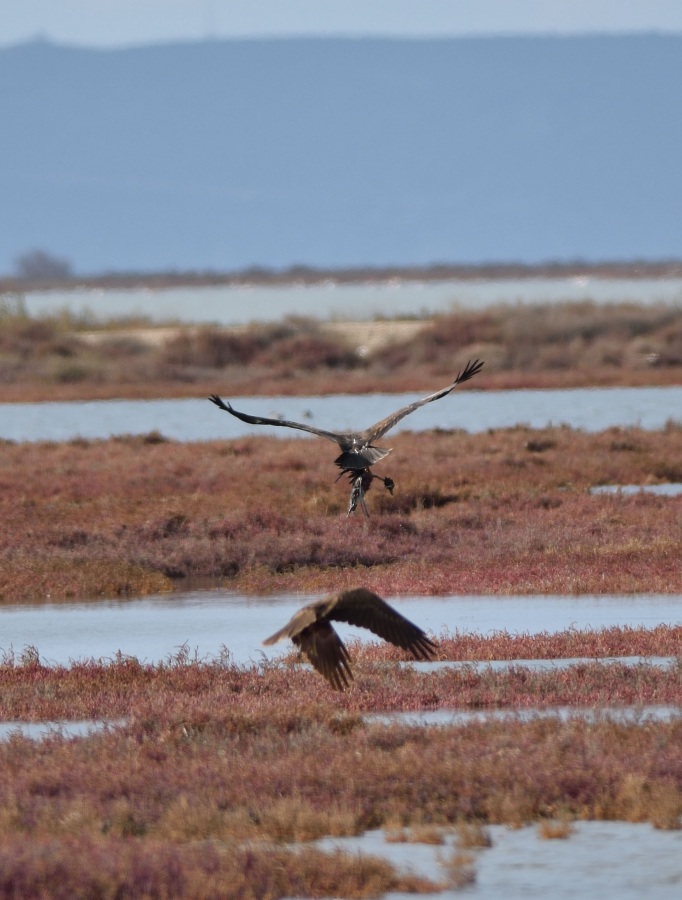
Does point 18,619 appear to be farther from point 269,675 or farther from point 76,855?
point 76,855

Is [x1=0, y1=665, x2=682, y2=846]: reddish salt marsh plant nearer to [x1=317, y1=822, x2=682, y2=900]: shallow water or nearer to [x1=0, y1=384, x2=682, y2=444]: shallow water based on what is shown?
[x1=317, y1=822, x2=682, y2=900]: shallow water

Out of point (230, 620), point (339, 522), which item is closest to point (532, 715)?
point (230, 620)

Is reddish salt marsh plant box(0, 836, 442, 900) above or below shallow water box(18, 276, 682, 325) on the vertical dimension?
below

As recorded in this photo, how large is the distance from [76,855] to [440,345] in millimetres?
54115

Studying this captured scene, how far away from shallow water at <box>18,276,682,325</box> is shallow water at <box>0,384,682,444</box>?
2237 centimetres

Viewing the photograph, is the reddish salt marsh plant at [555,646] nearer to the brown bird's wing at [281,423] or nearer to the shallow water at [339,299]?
the brown bird's wing at [281,423]

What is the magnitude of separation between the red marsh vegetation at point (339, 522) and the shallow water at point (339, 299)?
1678 inches

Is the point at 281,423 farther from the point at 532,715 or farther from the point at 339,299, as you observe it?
the point at 339,299

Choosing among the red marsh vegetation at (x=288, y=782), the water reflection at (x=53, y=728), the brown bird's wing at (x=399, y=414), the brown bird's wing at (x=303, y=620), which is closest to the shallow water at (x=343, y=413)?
the brown bird's wing at (x=399, y=414)

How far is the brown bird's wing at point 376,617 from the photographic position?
953 cm

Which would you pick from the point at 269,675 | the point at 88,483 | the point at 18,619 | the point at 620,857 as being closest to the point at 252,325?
the point at 88,483

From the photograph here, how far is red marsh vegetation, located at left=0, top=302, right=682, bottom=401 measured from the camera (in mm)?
52281

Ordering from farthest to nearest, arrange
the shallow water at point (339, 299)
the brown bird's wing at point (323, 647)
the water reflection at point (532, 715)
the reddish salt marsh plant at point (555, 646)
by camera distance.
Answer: the shallow water at point (339, 299), the reddish salt marsh plant at point (555, 646), the water reflection at point (532, 715), the brown bird's wing at point (323, 647)

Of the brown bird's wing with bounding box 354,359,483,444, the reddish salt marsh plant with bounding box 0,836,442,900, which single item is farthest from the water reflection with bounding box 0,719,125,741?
the brown bird's wing with bounding box 354,359,483,444
